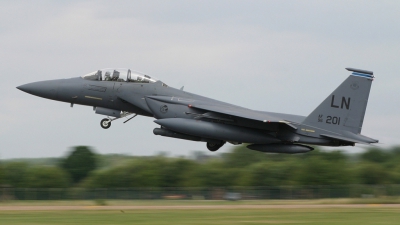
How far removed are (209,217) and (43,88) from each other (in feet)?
28.4

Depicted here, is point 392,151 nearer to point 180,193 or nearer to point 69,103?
point 180,193

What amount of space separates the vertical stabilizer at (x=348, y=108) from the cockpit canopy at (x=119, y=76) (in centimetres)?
700

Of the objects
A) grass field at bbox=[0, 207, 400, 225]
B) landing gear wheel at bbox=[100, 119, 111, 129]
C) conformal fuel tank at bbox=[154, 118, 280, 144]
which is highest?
conformal fuel tank at bbox=[154, 118, 280, 144]

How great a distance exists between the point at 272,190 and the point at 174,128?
1723 centimetres

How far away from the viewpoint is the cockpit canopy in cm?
2703

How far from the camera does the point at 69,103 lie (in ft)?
90.4

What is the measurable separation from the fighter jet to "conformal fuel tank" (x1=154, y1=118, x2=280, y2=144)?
1.6 inches

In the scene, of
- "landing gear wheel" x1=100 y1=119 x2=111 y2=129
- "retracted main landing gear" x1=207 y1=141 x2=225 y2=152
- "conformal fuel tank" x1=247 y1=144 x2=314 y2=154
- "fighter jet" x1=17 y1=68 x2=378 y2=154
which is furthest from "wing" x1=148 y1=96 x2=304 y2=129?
"landing gear wheel" x1=100 y1=119 x2=111 y2=129

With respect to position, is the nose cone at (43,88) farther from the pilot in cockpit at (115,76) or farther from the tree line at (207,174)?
the tree line at (207,174)

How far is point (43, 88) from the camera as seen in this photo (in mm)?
27234

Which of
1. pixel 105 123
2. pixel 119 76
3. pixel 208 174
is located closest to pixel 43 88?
pixel 105 123

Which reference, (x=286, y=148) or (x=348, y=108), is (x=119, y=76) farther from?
(x=348, y=108)

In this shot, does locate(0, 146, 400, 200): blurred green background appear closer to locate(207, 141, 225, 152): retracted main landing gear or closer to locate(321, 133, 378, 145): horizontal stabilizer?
locate(207, 141, 225, 152): retracted main landing gear

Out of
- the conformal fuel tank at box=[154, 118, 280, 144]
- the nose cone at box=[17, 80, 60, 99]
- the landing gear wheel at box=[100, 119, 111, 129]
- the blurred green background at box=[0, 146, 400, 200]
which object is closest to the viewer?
the conformal fuel tank at box=[154, 118, 280, 144]
